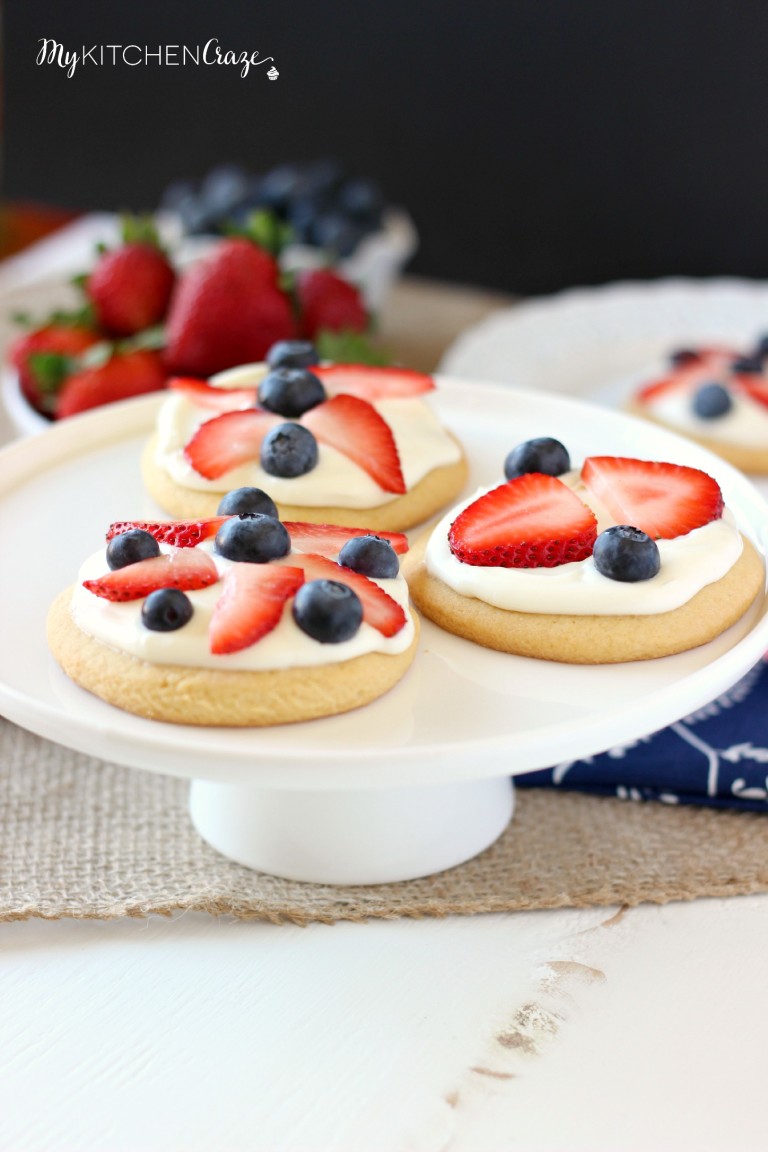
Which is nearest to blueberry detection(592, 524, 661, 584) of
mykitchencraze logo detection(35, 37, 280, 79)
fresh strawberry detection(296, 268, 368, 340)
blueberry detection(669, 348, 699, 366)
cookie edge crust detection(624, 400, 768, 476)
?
cookie edge crust detection(624, 400, 768, 476)

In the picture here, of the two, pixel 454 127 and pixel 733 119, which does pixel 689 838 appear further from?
pixel 454 127

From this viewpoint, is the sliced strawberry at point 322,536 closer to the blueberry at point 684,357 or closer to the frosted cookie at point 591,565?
the frosted cookie at point 591,565

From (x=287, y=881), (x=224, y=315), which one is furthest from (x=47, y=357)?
(x=287, y=881)

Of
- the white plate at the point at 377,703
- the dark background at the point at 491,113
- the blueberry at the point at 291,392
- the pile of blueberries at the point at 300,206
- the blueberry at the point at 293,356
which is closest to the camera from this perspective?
the white plate at the point at 377,703

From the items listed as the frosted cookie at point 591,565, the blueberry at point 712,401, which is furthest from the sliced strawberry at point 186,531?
the blueberry at point 712,401

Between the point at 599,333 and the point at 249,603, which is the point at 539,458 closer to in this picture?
the point at 249,603

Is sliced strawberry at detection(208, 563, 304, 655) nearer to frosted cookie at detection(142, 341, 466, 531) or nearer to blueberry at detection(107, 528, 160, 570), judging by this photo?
blueberry at detection(107, 528, 160, 570)
